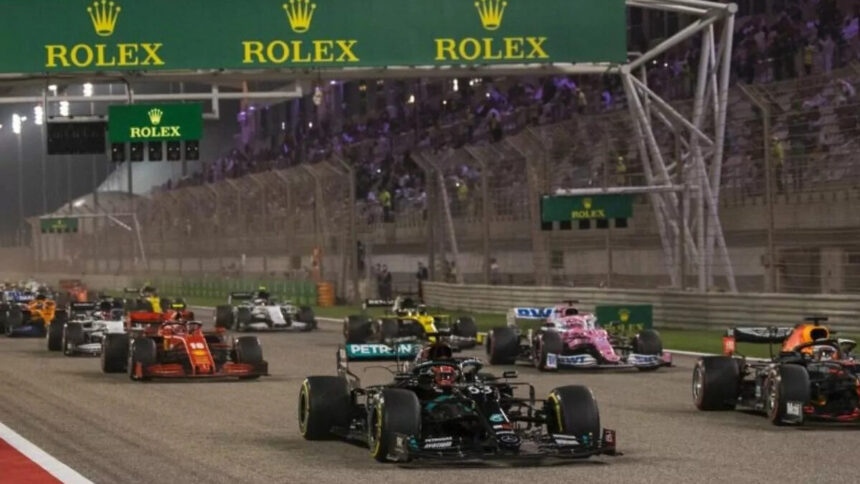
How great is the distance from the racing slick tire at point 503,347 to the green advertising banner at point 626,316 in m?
3.74

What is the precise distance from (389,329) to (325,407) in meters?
12.1

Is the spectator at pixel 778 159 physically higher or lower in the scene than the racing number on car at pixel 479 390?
higher

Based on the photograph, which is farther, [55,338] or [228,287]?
[228,287]

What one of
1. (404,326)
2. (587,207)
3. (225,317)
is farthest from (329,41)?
(225,317)

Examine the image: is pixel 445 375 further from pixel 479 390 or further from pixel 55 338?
pixel 55 338

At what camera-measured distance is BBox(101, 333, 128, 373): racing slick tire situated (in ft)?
73.3

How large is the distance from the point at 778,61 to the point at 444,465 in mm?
25273

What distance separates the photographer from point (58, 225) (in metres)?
80.9

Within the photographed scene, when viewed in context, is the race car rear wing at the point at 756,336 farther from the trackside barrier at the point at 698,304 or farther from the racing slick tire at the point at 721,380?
the trackside barrier at the point at 698,304

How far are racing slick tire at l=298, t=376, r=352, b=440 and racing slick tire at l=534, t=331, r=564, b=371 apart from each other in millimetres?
7901

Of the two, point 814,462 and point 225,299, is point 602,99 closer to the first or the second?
point 225,299

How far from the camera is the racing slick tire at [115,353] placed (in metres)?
22.3

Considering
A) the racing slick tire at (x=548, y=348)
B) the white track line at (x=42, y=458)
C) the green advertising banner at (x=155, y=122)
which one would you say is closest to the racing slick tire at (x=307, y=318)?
the green advertising banner at (x=155, y=122)

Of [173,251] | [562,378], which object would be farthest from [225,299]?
[562,378]
